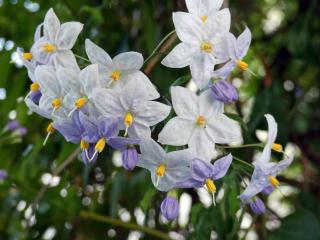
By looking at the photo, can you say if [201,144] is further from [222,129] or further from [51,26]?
[51,26]

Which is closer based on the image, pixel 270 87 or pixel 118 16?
pixel 270 87

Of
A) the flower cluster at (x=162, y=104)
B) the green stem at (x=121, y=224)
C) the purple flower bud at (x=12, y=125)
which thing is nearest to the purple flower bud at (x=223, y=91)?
the flower cluster at (x=162, y=104)

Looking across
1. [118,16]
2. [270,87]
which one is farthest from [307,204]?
[118,16]

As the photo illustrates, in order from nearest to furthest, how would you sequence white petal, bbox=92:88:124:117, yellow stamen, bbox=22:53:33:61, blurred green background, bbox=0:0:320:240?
white petal, bbox=92:88:124:117 → yellow stamen, bbox=22:53:33:61 → blurred green background, bbox=0:0:320:240

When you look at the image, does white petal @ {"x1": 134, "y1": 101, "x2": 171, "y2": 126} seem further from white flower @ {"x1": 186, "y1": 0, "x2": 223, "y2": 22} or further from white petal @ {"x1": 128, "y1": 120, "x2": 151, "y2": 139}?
white flower @ {"x1": 186, "y1": 0, "x2": 223, "y2": 22}

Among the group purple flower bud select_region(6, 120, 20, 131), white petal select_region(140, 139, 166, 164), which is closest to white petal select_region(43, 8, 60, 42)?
white petal select_region(140, 139, 166, 164)

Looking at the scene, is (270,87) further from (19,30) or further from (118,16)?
(19,30)

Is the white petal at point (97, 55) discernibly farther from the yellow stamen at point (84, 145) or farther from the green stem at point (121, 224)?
the green stem at point (121, 224)

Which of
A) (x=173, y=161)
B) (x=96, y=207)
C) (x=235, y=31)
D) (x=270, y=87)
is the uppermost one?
(x=173, y=161)
